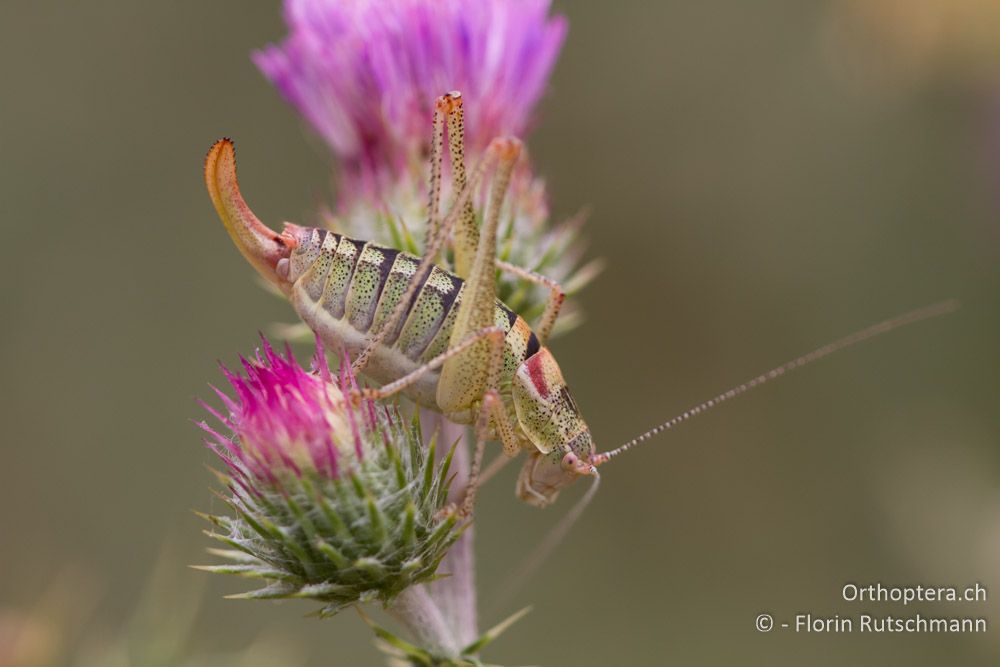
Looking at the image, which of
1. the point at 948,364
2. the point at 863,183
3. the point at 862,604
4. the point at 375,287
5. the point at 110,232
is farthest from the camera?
the point at 110,232

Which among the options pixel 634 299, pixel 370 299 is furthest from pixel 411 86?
pixel 634 299

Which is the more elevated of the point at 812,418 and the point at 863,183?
the point at 863,183

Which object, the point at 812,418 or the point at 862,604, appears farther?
the point at 812,418

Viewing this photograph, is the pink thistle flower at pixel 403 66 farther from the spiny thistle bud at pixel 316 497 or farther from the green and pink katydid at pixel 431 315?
the spiny thistle bud at pixel 316 497

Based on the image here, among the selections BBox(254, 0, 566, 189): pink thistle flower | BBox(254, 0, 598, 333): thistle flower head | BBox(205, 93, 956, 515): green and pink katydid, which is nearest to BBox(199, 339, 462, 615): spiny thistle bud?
BBox(205, 93, 956, 515): green and pink katydid

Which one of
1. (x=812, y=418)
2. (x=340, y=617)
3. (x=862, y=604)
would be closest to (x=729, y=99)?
(x=812, y=418)

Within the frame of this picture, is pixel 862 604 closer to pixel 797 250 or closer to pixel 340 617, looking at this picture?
pixel 797 250
